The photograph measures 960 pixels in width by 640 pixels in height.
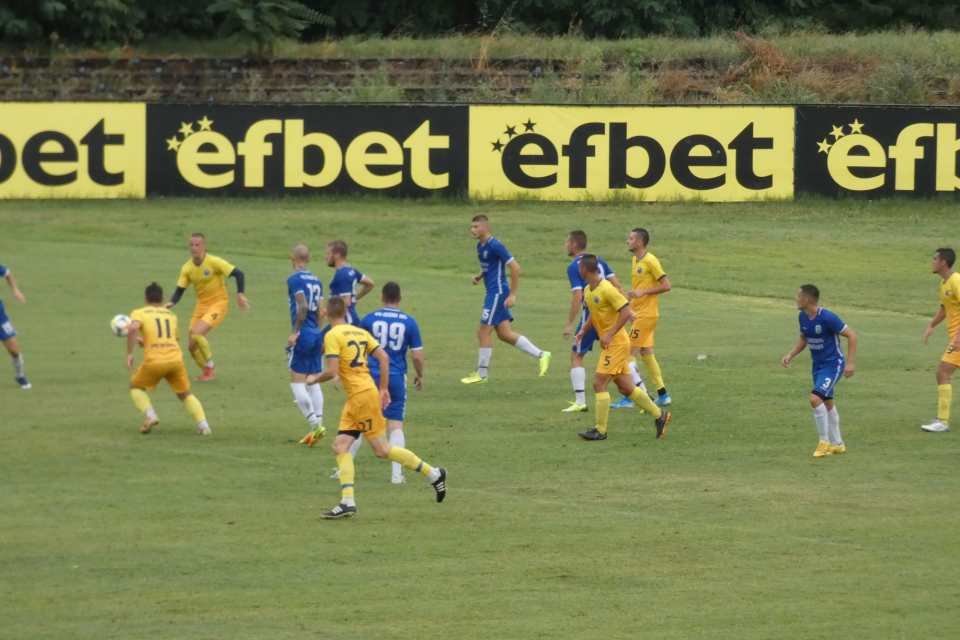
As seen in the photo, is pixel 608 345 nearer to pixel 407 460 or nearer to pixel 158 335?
pixel 407 460

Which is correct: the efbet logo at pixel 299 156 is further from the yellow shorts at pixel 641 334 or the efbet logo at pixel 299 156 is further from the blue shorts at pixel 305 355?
the blue shorts at pixel 305 355

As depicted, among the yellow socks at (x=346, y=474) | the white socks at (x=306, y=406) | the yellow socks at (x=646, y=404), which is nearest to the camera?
the yellow socks at (x=346, y=474)

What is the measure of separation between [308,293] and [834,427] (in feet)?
21.3

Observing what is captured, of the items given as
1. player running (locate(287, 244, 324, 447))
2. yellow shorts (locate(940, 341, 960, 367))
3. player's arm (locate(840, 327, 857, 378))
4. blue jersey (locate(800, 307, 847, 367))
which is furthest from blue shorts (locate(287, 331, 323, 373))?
yellow shorts (locate(940, 341, 960, 367))

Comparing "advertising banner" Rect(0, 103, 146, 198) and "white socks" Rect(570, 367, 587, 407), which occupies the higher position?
"advertising banner" Rect(0, 103, 146, 198)

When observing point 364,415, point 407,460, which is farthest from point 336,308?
point 407,460

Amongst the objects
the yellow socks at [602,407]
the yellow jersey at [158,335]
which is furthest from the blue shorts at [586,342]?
the yellow jersey at [158,335]

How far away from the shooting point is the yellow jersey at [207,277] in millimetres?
17781

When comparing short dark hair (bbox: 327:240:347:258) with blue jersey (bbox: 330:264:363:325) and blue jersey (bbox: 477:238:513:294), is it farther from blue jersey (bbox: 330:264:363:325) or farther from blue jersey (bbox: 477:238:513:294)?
blue jersey (bbox: 477:238:513:294)

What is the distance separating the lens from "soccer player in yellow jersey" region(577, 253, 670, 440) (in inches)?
569

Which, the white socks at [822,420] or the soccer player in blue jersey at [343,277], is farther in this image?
the soccer player in blue jersey at [343,277]

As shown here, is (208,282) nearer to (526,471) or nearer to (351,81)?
(526,471)

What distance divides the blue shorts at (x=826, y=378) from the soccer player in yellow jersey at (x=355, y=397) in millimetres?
4601

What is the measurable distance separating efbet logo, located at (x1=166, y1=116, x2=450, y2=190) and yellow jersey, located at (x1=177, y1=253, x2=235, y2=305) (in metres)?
13.9
